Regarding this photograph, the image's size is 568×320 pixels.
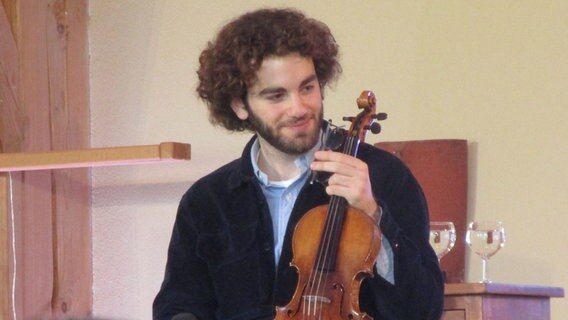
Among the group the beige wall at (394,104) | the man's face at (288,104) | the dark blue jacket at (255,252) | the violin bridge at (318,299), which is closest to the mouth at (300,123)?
the man's face at (288,104)

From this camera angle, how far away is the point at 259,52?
2291 mm

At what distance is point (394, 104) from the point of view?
2.92 metres

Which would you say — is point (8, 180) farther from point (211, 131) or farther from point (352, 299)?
point (352, 299)

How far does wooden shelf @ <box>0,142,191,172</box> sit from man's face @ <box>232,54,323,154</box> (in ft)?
1.28

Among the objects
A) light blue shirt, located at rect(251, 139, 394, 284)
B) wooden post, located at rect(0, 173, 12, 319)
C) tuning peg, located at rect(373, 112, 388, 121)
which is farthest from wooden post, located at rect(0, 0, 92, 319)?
tuning peg, located at rect(373, 112, 388, 121)

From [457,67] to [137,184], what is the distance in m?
1.13

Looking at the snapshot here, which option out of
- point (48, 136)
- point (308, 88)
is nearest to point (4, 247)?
point (48, 136)

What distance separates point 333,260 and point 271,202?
1.10 ft

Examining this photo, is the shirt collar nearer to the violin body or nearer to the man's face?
the man's face

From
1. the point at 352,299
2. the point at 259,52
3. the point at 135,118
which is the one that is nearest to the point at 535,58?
the point at 259,52

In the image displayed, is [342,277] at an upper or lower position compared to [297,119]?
lower

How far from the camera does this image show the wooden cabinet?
218cm

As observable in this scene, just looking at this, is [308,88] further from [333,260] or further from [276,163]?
[333,260]

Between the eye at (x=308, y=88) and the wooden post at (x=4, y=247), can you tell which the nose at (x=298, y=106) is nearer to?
the eye at (x=308, y=88)
